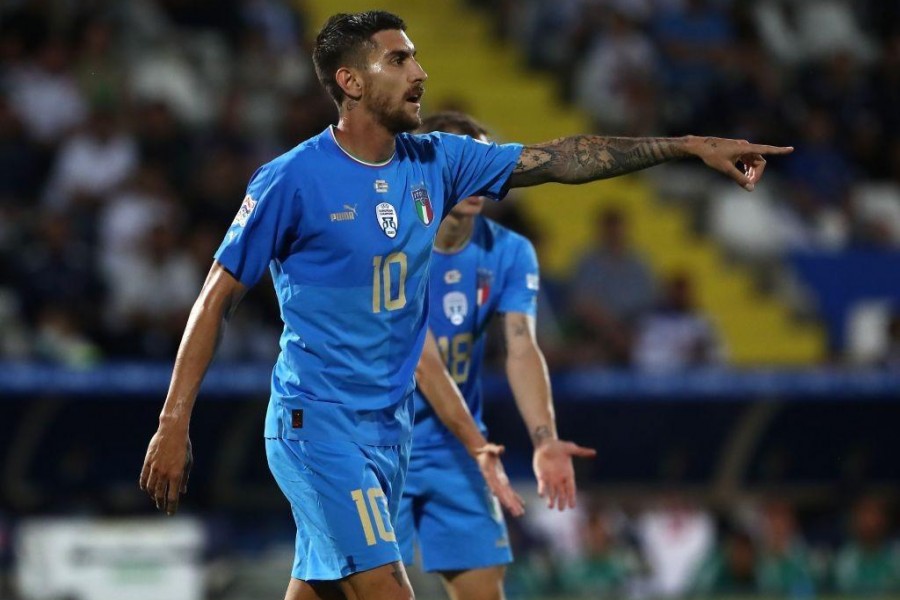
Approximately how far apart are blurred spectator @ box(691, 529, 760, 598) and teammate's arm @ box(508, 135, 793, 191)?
648cm

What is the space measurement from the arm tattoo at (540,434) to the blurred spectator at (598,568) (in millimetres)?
5304

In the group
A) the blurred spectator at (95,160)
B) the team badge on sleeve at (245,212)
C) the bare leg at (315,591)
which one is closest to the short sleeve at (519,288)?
the bare leg at (315,591)

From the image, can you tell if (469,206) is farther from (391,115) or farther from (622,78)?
(622,78)

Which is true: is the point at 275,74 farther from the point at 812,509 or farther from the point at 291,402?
the point at 291,402

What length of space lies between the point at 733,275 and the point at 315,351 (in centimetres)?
1109

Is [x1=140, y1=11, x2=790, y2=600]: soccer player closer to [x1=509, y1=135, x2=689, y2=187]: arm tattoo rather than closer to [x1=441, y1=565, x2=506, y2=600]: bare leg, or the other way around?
[x1=509, y1=135, x2=689, y2=187]: arm tattoo

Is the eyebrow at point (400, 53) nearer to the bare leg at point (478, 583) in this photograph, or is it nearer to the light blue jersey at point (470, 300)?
the light blue jersey at point (470, 300)

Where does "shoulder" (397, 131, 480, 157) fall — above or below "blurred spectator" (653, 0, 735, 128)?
below

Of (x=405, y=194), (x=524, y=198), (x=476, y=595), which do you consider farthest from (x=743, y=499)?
(x=405, y=194)

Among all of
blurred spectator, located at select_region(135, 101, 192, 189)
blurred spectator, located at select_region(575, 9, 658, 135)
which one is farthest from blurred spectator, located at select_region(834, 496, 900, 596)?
blurred spectator, located at select_region(135, 101, 192, 189)

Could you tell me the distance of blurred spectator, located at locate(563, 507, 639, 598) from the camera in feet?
37.6

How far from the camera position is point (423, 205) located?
17.4 ft

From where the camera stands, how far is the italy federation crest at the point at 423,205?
5.29 m

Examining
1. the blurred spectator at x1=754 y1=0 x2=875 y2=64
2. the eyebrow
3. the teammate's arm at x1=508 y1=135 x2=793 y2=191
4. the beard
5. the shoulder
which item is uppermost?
the blurred spectator at x1=754 y1=0 x2=875 y2=64
